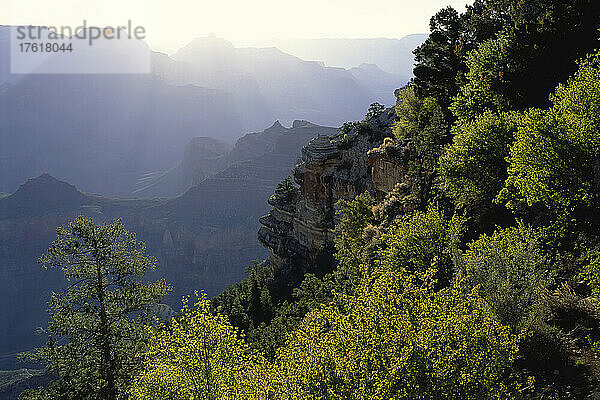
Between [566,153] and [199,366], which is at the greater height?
[566,153]

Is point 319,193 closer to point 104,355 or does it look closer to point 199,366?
point 104,355

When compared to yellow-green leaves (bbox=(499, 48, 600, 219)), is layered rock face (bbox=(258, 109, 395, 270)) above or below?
below

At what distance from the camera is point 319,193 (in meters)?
82.2

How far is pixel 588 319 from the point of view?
1700cm

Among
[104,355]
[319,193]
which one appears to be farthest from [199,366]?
[319,193]

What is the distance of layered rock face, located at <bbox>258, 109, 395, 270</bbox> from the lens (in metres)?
72.7

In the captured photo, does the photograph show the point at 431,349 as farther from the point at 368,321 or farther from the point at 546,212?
the point at 546,212

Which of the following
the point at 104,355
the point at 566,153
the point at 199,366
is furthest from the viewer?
the point at 104,355

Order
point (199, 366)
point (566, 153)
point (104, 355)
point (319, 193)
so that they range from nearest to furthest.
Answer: point (566, 153)
point (199, 366)
point (104, 355)
point (319, 193)

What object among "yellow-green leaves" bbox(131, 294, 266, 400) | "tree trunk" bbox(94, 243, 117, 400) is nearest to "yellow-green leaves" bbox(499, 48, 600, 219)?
"yellow-green leaves" bbox(131, 294, 266, 400)

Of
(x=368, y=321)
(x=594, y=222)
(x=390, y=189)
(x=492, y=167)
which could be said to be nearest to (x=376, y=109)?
(x=390, y=189)

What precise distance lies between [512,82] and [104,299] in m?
35.4

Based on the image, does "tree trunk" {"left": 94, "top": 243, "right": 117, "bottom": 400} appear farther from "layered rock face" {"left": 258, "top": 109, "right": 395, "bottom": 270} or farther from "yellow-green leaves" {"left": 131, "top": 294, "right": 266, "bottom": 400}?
"layered rock face" {"left": 258, "top": 109, "right": 395, "bottom": 270}

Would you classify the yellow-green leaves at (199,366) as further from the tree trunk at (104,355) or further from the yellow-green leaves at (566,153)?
the yellow-green leaves at (566,153)
